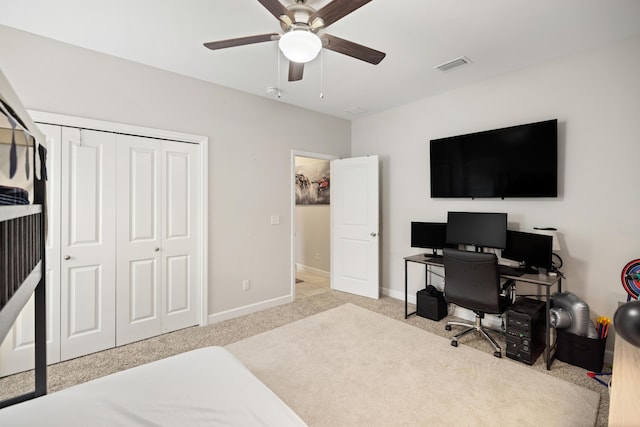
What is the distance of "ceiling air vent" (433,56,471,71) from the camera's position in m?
2.82

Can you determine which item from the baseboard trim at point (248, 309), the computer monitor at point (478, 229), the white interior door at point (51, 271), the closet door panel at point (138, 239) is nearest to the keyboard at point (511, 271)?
the computer monitor at point (478, 229)

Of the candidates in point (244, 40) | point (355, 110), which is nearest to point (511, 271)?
point (355, 110)

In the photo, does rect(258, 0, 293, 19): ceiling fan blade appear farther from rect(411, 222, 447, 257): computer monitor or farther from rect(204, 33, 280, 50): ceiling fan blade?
rect(411, 222, 447, 257): computer monitor

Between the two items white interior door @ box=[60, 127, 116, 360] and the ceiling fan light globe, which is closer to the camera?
the ceiling fan light globe

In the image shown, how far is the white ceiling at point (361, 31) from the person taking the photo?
6.82 feet

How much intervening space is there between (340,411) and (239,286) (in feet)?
6.79

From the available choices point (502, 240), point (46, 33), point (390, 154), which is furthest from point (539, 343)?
point (46, 33)

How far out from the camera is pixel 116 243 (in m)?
2.84

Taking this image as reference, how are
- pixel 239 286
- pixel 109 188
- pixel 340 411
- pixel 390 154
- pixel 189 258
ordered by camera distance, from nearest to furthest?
pixel 340 411 < pixel 109 188 < pixel 189 258 < pixel 239 286 < pixel 390 154

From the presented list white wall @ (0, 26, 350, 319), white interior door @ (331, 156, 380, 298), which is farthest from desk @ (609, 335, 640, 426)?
white wall @ (0, 26, 350, 319)

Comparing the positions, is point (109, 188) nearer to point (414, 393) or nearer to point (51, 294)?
point (51, 294)

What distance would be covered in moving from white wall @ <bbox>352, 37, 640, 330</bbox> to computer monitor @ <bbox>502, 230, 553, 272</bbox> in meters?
0.24

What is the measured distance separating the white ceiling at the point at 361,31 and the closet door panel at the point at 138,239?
3.04 feet

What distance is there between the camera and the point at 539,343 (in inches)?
104
